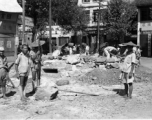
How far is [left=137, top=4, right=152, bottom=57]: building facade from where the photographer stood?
28.8 metres

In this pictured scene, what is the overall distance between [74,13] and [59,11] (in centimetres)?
300

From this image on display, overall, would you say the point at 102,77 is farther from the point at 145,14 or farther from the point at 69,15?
the point at 145,14

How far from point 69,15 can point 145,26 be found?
991 cm

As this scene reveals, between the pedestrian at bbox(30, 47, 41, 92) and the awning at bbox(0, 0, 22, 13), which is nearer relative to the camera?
the pedestrian at bbox(30, 47, 41, 92)

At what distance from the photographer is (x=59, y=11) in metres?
27.1

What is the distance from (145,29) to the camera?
29141 millimetres

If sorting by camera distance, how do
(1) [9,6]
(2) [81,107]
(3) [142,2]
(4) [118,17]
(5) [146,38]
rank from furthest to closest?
(5) [146,38] → (3) [142,2] → (4) [118,17] → (1) [9,6] → (2) [81,107]

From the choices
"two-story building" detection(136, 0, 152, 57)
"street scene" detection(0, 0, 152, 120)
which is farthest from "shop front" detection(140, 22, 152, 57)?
"street scene" detection(0, 0, 152, 120)

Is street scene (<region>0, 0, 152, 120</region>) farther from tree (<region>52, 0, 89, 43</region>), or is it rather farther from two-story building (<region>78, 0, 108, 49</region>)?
two-story building (<region>78, 0, 108, 49</region>)

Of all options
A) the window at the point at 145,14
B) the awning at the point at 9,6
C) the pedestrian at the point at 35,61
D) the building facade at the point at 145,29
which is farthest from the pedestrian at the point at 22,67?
the window at the point at 145,14

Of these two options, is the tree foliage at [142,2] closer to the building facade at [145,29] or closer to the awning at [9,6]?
the building facade at [145,29]

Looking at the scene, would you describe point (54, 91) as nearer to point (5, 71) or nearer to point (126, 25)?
point (5, 71)

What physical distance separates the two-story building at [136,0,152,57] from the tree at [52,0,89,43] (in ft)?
24.0

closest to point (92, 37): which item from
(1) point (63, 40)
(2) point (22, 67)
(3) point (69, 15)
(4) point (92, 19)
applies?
(4) point (92, 19)
